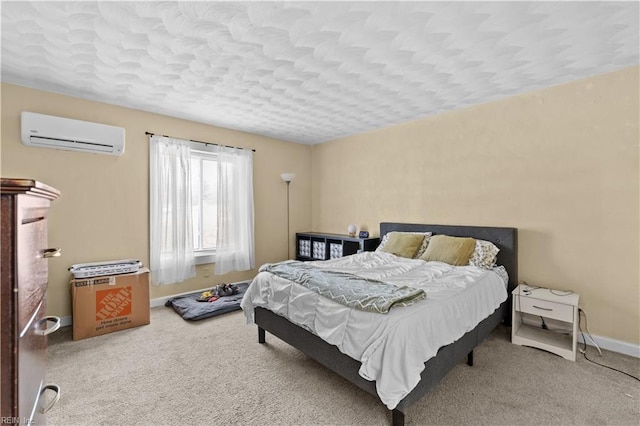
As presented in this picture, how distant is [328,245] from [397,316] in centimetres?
301

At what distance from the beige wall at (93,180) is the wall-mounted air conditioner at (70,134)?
0.40 feet

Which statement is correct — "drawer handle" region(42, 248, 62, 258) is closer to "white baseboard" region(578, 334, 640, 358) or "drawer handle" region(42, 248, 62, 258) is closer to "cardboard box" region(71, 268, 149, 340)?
"cardboard box" region(71, 268, 149, 340)

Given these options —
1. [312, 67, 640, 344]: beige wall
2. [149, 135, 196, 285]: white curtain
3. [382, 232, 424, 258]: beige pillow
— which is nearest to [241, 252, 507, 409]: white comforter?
[382, 232, 424, 258]: beige pillow

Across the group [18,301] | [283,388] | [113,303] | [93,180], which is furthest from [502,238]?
[93,180]

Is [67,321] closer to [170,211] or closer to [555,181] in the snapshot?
[170,211]

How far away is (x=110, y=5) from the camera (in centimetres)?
176

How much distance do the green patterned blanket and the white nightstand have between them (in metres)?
1.41

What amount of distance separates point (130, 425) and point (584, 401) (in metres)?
2.83

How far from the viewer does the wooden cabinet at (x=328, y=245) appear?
430 cm

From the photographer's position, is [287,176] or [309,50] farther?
[287,176]

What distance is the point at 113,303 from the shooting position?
9.79ft

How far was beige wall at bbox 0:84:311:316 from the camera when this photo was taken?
9.43 feet

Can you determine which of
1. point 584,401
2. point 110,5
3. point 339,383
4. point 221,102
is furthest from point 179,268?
point 584,401

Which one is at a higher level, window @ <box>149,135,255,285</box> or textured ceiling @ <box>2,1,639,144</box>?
textured ceiling @ <box>2,1,639,144</box>
